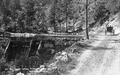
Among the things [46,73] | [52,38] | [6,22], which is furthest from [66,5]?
[46,73]

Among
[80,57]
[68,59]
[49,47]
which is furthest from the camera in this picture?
[49,47]

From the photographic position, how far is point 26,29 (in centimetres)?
5525

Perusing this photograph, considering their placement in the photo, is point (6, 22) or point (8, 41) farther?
point (6, 22)

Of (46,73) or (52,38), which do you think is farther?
(52,38)

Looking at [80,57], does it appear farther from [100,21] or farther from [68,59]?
[100,21]

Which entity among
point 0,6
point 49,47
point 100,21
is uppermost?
point 0,6

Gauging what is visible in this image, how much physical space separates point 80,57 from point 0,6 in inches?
1655

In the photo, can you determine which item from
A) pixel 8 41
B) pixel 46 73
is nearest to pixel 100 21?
pixel 8 41

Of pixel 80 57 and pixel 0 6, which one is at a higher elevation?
pixel 0 6

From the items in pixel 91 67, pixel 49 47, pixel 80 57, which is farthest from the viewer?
pixel 49 47

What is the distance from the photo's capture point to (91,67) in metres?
Answer: 13.4

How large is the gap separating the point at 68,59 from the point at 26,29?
4111cm

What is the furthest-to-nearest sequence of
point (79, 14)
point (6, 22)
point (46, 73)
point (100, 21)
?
1. point (79, 14)
2. point (100, 21)
3. point (6, 22)
4. point (46, 73)

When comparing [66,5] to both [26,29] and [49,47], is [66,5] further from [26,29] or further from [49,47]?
[49,47]
